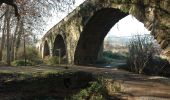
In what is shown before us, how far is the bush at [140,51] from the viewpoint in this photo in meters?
14.3

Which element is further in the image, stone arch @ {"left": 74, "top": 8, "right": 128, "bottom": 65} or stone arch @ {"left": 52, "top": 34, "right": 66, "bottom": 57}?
stone arch @ {"left": 52, "top": 34, "right": 66, "bottom": 57}

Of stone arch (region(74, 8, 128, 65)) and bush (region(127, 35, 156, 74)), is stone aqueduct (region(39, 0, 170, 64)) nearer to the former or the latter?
stone arch (region(74, 8, 128, 65))

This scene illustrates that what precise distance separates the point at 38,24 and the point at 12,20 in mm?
2137

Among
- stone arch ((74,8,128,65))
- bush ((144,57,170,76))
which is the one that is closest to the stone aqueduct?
stone arch ((74,8,128,65))

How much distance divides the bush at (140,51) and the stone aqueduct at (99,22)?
1.21 meters

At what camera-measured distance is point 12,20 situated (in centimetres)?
3050

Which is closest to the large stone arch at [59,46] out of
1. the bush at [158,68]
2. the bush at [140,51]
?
the bush at [140,51]

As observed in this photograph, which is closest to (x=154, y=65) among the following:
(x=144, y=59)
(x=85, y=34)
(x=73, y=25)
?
(x=144, y=59)

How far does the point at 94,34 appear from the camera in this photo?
2039 cm

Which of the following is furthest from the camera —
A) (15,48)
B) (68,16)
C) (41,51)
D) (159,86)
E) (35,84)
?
(41,51)

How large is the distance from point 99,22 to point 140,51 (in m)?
4.94

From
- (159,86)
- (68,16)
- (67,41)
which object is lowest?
(159,86)

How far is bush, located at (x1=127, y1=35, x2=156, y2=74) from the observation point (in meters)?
14.3

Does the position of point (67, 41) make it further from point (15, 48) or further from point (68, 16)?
point (15, 48)
